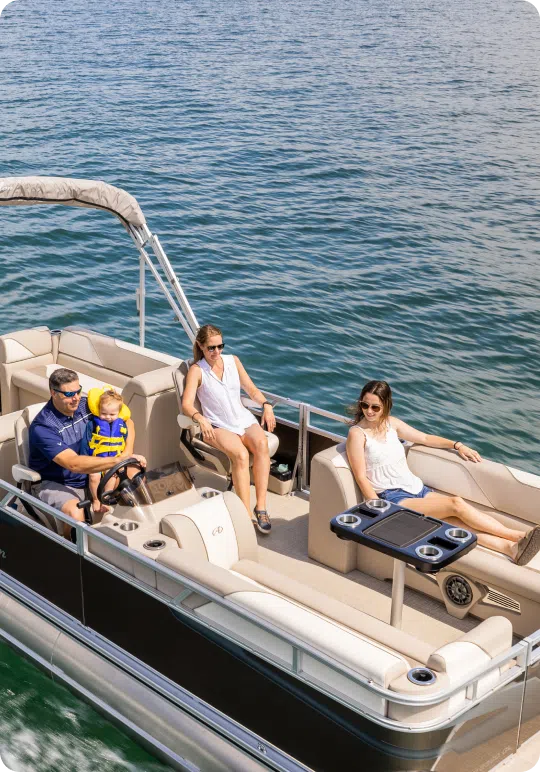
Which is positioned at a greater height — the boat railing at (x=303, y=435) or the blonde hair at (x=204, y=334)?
the blonde hair at (x=204, y=334)

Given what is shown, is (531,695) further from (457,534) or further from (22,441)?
(22,441)

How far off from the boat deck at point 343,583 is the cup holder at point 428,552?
29.1 inches

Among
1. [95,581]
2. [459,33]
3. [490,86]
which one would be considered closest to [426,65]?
[490,86]

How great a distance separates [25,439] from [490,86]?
1997cm

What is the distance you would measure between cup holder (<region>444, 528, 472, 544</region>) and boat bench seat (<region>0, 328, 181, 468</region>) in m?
2.32

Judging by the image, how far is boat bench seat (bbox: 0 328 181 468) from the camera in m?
5.85

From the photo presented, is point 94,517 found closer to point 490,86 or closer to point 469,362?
point 469,362

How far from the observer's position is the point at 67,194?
622 cm

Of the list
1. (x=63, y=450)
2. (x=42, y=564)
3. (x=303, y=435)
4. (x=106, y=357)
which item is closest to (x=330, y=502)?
(x=303, y=435)

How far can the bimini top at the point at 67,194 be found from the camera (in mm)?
6016

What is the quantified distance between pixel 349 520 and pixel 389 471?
31.7 inches

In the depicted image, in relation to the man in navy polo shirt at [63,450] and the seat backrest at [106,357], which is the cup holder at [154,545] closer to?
the man in navy polo shirt at [63,450]

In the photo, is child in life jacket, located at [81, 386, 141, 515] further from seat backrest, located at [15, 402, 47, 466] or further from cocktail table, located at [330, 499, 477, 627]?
cocktail table, located at [330, 499, 477, 627]

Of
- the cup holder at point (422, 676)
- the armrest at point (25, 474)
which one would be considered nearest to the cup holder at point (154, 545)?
the armrest at point (25, 474)
